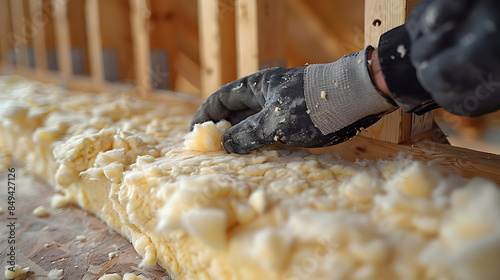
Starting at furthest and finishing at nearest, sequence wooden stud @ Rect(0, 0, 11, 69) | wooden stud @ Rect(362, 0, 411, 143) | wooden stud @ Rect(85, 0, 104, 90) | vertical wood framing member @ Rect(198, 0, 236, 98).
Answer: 1. wooden stud @ Rect(0, 0, 11, 69)
2. wooden stud @ Rect(85, 0, 104, 90)
3. vertical wood framing member @ Rect(198, 0, 236, 98)
4. wooden stud @ Rect(362, 0, 411, 143)

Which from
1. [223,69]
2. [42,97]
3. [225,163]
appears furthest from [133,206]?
[42,97]

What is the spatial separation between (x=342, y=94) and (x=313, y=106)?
0.08m

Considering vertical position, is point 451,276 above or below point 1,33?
below

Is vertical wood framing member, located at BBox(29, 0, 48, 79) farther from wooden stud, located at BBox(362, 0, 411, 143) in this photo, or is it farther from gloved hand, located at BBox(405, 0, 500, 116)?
gloved hand, located at BBox(405, 0, 500, 116)

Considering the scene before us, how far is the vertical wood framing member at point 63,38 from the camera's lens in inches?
113

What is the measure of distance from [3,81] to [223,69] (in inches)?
86.9

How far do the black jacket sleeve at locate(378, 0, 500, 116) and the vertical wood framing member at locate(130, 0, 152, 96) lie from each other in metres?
1.72

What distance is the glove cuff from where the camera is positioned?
1002 mm

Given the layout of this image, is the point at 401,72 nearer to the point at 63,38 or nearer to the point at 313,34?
the point at 313,34

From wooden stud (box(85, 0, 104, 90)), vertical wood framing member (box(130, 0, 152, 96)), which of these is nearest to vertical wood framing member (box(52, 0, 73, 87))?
wooden stud (box(85, 0, 104, 90))

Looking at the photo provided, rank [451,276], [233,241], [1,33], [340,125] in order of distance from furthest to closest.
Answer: [1,33] → [340,125] → [233,241] → [451,276]

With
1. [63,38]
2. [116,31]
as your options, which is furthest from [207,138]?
[63,38]

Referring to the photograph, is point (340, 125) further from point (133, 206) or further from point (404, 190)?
point (133, 206)

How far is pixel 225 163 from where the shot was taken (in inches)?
44.7
